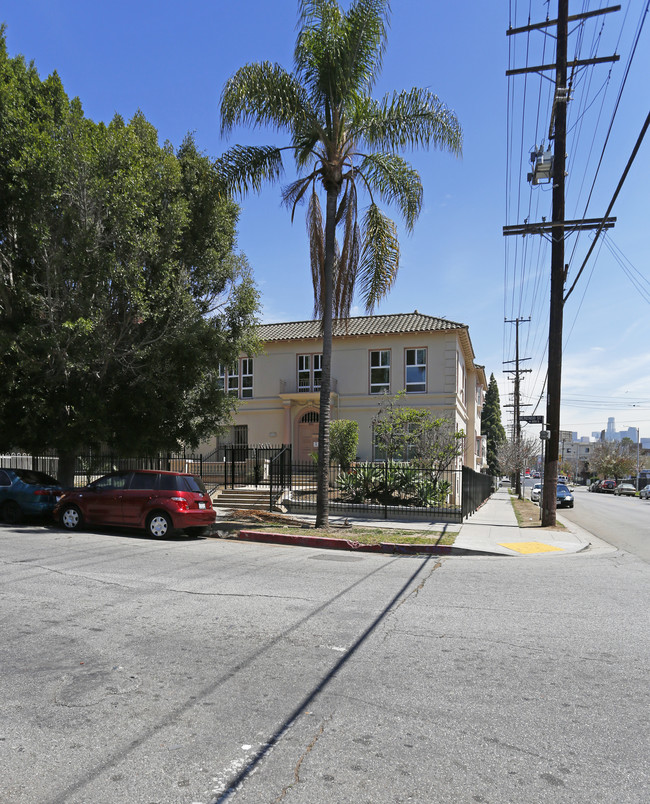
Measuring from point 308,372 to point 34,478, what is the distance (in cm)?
1711

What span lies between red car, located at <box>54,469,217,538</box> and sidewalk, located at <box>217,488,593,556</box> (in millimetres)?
1481

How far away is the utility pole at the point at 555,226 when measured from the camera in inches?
645


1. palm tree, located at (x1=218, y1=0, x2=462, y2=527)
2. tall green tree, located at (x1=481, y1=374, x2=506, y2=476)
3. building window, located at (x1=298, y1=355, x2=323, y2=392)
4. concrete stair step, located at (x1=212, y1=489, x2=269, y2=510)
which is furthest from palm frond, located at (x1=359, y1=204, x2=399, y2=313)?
tall green tree, located at (x1=481, y1=374, x2=506, y2=476)

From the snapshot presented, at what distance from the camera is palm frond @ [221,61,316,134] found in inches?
563

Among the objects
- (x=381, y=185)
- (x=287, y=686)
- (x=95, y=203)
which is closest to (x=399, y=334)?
(x=381, y=185)

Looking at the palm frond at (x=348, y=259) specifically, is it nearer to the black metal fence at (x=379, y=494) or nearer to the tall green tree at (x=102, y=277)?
the tall green tree at (x=102, y=277)

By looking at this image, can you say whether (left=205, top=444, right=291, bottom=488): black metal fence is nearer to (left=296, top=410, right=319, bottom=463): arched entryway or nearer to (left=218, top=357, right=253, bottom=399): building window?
(left=296, top=410, right=319, bottom=463): arched entryway

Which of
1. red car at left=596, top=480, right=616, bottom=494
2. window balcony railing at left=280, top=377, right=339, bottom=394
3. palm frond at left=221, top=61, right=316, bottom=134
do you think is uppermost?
palm frond at left=221, top=61, right=316, bottom=134

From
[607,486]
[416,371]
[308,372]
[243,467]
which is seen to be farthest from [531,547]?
[607,486]

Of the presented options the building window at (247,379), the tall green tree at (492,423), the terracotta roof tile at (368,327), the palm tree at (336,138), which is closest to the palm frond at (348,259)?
the palm tree at (336,138)

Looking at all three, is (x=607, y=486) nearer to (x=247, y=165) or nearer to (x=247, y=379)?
(x=247, y=379)

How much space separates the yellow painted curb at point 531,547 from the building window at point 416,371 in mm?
15401

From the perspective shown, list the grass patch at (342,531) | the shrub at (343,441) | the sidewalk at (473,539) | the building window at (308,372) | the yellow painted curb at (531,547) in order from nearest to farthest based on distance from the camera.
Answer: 1. the sidewalk at (473,539)
2. the yellow painted curb at (531,547)
3. the grass patch at (342,531)
4. the shrub at (343,441)
5. the building window at (308,372)

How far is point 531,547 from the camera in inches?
520
